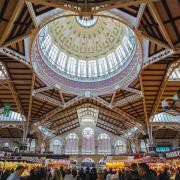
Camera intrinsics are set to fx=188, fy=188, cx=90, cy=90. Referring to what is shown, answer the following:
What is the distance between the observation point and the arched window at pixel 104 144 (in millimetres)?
45769

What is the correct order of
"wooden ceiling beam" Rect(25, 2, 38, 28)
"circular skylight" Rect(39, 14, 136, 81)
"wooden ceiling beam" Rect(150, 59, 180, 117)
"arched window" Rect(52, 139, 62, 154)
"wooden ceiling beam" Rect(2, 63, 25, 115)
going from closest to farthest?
"wooden ceiling beam" Rect(25, 2, 38, 28) < "wooden ceiling beam" Rect(150, 59, 180, 117) < "wooden ceiling beam" Rect(2, 63, 25, 115) < "circular skylight" Rect(39, 14, 136, 81) < "arched window" Rect(52, 139, 62, 154)

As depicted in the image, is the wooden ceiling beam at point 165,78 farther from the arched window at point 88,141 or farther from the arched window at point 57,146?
the arched window at point 57,146

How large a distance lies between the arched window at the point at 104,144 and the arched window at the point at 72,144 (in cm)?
572

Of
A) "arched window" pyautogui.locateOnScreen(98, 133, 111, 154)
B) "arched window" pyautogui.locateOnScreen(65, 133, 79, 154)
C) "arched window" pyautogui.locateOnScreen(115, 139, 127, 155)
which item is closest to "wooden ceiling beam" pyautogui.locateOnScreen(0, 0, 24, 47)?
"arched window" pyautogui.locateOnScreen(65, 133, 79, 154)

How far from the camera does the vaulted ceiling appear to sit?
11930 mm

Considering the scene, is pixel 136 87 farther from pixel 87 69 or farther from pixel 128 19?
pixel 128 19

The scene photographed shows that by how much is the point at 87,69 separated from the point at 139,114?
11296mm

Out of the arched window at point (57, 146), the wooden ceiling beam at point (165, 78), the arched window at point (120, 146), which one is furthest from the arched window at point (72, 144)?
the wooden ceiling beam at point (165, 78)

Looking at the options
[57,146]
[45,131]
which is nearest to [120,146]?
[57,146]

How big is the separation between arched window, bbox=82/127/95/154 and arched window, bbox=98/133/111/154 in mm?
1723

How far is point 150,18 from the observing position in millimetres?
13336

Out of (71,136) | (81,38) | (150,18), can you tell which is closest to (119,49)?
(81,38)

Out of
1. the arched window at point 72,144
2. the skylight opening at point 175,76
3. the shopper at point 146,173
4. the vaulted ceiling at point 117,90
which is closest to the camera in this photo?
the shopper at point 146,173

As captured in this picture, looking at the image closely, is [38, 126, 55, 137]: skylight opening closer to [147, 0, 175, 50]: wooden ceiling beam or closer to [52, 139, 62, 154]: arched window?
[52, 139, 62, 154]: arched window
